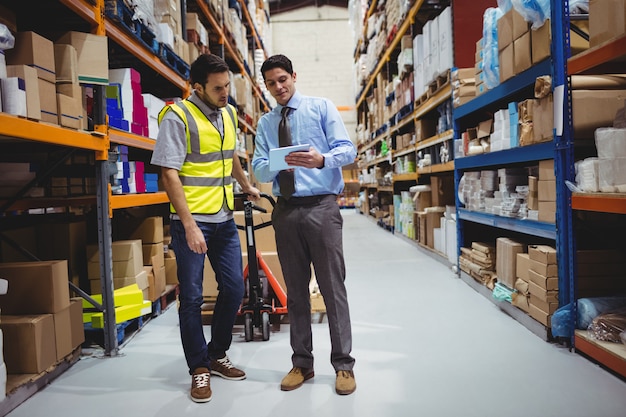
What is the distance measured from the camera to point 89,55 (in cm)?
307

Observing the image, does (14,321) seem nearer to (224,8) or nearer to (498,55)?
(498,55)

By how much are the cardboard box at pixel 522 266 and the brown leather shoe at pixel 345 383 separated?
5.55 feet

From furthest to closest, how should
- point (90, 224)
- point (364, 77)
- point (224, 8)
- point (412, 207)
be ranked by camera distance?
point (364, 77) < point (412, 207) < point (224, 8) < point (90, 224)

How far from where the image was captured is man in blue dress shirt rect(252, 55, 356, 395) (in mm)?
2430

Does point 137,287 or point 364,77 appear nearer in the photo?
point 137,287

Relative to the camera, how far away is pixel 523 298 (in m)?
3.42

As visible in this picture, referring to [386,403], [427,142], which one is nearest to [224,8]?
[427,142]

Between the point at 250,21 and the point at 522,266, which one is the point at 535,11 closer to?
the point at 522,266

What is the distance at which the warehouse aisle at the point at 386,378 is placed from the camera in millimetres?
2271

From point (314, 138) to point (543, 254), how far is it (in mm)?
1802

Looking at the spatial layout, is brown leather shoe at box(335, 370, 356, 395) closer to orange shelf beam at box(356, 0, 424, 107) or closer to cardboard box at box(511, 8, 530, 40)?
cardboard box at box(511, 8, 530, 40)

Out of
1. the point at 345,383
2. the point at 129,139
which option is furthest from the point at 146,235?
the point at 345,383

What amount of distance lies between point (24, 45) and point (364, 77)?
11591mm

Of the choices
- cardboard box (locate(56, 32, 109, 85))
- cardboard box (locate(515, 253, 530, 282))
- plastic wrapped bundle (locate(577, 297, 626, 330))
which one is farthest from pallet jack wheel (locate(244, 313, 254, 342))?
plastic wrapped bundle (locate(577, 297, 626, 330))
